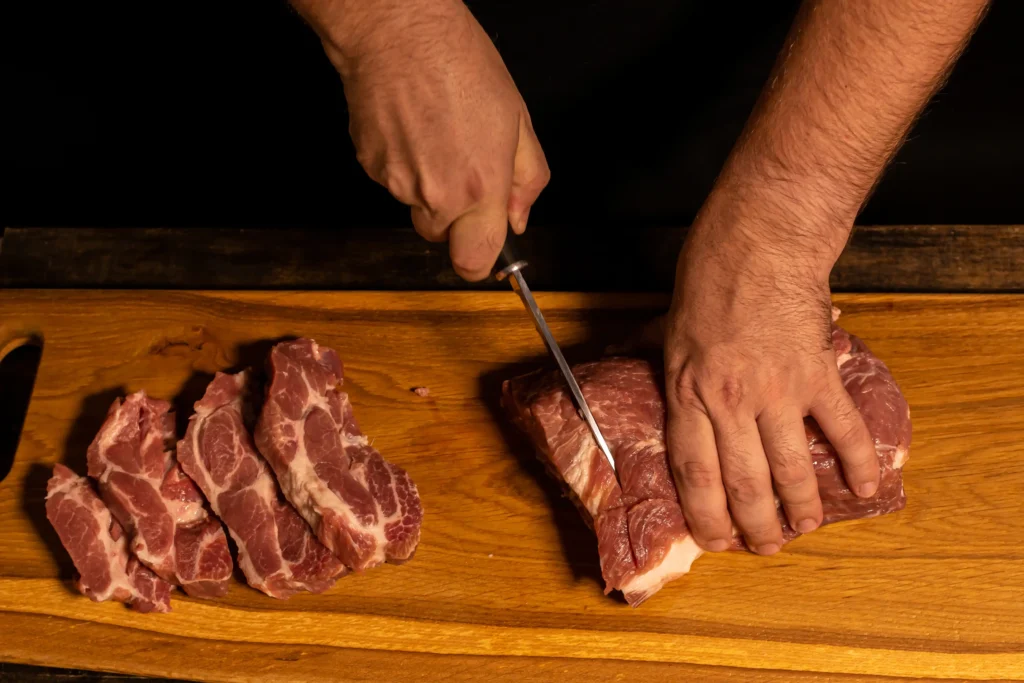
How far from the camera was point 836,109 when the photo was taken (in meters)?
2.70

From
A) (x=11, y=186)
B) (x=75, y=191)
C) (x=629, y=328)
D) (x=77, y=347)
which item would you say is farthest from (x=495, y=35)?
(x=11, y=186)

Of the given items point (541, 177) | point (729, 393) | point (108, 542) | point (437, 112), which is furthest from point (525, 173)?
point (108, 542)

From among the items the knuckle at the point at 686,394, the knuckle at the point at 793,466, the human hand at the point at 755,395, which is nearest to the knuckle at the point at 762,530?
the human hand at the point at 755,395

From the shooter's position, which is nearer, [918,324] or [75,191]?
[918,324]

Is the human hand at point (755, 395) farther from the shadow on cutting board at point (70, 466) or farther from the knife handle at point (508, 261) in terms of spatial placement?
the shadow on cutting board at point (70, 466)

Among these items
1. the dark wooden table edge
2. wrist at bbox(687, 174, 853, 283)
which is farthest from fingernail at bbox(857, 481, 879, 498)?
the dark wooden table edge

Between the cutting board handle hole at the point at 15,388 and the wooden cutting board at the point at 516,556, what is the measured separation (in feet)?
1.12

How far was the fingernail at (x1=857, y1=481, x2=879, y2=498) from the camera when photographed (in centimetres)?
279

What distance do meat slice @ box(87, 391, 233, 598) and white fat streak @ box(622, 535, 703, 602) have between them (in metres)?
1.26

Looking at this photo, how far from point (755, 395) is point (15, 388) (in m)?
2.86

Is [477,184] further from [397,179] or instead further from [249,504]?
[249,504]

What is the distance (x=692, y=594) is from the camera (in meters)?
2.89

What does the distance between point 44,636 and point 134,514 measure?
49cm

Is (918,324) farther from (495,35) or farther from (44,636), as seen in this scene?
(44,636)
